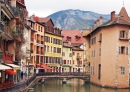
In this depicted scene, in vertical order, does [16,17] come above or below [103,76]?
above

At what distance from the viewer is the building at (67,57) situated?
103050mm

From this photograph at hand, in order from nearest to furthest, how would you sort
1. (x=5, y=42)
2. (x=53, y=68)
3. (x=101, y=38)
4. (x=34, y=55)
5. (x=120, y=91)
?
(x=5, y=42) → (x=120, y=91) → (x=101, y=38) → (x=34, y=55) → (x=53, y=68)

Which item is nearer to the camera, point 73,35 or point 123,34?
point 123,34

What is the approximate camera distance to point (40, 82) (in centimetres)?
6738

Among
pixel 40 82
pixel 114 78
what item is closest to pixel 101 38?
pixel 114 78

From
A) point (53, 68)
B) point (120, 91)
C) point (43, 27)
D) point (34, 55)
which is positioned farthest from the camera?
point (53, 68)

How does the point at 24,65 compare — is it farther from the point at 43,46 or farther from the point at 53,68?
the point at 53,68

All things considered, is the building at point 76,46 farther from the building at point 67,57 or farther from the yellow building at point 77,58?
the building at point 67,57

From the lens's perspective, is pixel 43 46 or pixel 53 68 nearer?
pixel 43 46

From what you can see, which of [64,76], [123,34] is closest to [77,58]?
[64,76]

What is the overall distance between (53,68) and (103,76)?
36.8m

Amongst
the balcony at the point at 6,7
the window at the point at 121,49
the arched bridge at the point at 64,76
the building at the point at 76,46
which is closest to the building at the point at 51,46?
the arched bridge at the point at 64,76

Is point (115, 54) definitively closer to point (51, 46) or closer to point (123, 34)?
point (123, 34)

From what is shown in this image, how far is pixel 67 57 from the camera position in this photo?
106 m
